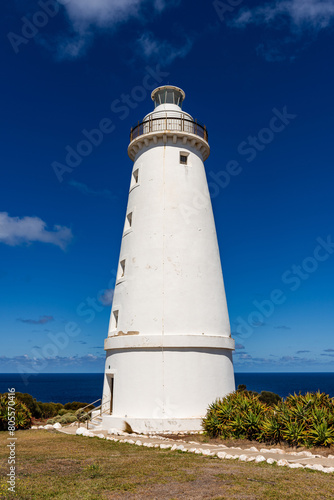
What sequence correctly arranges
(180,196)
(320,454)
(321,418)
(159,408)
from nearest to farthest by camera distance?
(320,454) → (321,418) → (159,408) → (180,196)

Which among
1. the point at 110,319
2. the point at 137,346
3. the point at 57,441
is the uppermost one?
the point at 110,319

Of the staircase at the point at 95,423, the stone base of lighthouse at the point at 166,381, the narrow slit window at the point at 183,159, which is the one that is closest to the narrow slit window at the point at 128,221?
the narrow slit window at the point at 183,159

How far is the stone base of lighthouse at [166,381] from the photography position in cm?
1645

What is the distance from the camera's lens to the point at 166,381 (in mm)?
16781

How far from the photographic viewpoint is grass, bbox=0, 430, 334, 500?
296 inches

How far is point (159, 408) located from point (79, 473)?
24.9 feet

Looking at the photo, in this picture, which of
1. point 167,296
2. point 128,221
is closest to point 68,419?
point 167,296

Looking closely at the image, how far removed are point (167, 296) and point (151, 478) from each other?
9.84m

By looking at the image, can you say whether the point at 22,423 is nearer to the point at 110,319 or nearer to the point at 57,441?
the point at 57,441

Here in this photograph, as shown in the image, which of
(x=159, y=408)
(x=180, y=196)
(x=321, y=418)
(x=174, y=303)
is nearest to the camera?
(x=321, y=418)

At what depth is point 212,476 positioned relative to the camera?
8.72 m

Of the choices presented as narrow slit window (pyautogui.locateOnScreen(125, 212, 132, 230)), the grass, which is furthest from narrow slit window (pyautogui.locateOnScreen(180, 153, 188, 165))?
the grass

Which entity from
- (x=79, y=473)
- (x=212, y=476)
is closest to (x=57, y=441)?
(x=79, y=473)

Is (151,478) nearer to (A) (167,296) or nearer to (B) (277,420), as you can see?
(B) (277,420)
